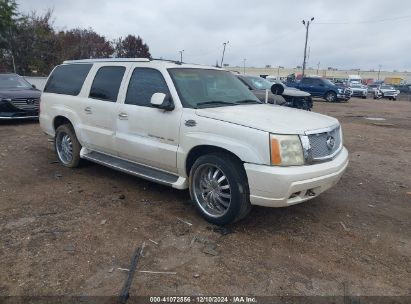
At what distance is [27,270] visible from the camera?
3.28 meters

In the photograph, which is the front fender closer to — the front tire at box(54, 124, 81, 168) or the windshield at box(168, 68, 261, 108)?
the windshield at box(168, 68, 261, 108)

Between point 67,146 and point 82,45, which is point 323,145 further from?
point 82,45

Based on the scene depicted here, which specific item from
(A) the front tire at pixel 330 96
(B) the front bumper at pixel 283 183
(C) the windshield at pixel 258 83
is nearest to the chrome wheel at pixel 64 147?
(B) the front bumper at pixel 283 183

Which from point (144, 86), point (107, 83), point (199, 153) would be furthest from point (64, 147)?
point (199, 153)

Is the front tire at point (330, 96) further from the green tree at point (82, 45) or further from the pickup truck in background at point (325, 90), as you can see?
the green tree at point (82, 45)

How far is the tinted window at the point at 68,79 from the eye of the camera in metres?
5.96

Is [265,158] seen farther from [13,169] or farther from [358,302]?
[13,169]

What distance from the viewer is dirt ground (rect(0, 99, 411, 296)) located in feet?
10.3

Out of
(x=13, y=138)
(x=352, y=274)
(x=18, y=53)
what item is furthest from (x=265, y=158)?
(x=18, y=53)

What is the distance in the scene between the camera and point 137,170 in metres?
4.97

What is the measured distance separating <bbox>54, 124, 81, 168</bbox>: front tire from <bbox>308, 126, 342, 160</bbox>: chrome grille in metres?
3.93

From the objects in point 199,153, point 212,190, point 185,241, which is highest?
point 199,153

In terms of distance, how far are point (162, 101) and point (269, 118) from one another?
1267mm

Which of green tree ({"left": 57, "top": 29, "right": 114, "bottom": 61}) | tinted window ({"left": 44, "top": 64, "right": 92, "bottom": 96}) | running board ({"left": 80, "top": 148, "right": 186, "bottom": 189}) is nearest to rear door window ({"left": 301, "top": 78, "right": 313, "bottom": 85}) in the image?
green tree ({"left": 57, "top": 29, "right": 114, "bottom": 61})
